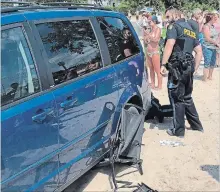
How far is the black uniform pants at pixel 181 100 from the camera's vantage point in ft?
16.3

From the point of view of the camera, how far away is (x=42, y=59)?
2.85 meters

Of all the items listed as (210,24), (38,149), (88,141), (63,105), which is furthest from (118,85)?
(210,24)

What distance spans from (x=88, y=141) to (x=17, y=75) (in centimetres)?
111

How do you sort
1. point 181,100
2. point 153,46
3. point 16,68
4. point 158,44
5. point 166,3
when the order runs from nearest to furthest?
point 16,68 < point 181,100 < point 153,46 < point 158,44 < point 166,3

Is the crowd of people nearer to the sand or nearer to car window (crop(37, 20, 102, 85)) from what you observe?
the sand

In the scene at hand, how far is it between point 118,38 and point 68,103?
149 centimetres

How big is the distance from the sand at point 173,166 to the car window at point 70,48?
131 centimetres

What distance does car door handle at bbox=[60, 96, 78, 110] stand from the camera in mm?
2958

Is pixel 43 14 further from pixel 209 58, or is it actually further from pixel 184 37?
pixel 209 58

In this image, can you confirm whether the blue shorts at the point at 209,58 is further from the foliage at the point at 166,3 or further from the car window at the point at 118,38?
the foliage at the point at 166,3

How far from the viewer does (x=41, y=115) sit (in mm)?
2695

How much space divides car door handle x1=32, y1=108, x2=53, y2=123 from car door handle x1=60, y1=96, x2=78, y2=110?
18cm

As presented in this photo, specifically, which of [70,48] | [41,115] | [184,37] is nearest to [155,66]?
[184,37]

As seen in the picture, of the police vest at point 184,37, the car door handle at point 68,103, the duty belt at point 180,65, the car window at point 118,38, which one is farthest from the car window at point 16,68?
the police vest at point 184,37
